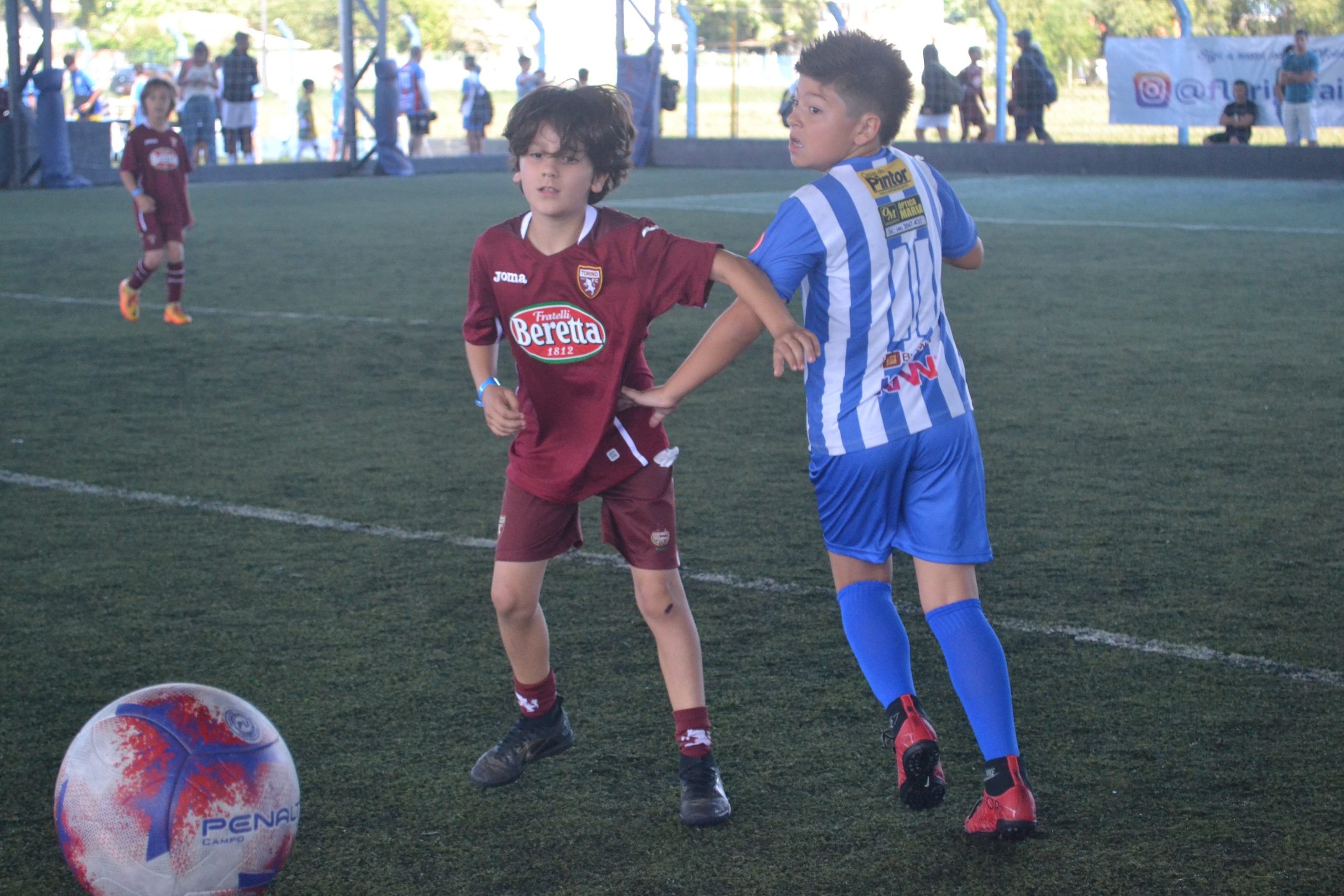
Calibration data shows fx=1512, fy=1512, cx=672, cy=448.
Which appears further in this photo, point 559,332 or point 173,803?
point 559,332

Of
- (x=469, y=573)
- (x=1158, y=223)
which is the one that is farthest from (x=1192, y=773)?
(x=1158, y=223)

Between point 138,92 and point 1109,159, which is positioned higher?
point 138,92

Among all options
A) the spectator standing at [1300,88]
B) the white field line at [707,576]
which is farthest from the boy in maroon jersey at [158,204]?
the spectator standing at [1300,88]

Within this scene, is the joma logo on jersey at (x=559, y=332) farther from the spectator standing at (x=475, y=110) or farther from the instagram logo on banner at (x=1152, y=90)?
the spectator standing at (x=475, y=110)

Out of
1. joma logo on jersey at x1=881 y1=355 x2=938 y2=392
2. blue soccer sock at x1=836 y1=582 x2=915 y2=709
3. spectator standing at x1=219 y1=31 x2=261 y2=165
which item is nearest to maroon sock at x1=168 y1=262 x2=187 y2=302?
blue soccer sock at x1=836 y1=582 x2=915 y2=709

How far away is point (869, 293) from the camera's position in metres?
2.94

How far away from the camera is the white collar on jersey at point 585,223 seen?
3.09m

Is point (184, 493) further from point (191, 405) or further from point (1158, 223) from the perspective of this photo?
point (1158, 223)

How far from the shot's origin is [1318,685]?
376 cm

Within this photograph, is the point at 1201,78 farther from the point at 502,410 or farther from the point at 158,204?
the point at 502,410

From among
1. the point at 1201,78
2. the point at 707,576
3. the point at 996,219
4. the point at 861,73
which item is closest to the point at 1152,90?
the point at 1201,78

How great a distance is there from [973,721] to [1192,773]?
63 centimetres

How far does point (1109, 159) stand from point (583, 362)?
2250cm

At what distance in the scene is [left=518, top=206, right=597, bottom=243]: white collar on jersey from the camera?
10.1 ft
